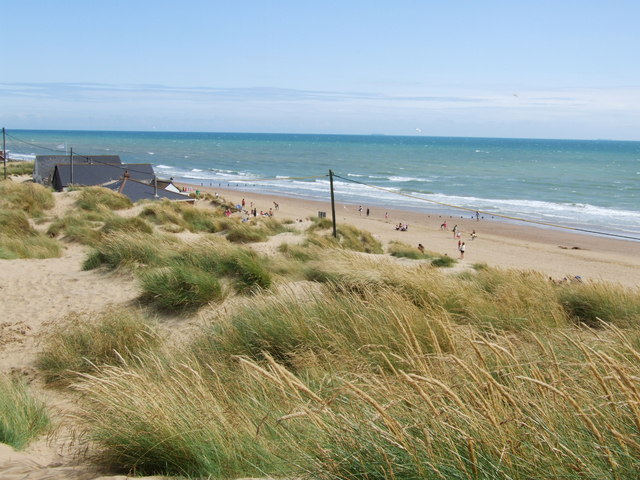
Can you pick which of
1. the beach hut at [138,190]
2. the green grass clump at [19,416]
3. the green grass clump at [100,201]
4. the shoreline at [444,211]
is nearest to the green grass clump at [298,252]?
the green grass clump at [19,416]

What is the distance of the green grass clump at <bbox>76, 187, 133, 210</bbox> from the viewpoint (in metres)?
22.3

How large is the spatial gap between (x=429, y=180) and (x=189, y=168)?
108 ft

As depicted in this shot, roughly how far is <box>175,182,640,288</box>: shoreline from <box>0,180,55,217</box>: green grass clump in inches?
584

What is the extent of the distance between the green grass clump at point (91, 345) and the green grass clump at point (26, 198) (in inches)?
624

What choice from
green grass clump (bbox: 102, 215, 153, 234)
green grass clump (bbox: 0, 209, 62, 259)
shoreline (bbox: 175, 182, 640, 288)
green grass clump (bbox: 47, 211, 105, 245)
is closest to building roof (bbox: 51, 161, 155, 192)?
shoreline (bbox: 175, 182, 640, 288)

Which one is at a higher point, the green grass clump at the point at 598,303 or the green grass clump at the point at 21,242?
the green grass clump at the point at 598,303

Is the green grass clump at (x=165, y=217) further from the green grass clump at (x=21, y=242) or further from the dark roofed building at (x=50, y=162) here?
the dark roofed building at (x=50, y=162)

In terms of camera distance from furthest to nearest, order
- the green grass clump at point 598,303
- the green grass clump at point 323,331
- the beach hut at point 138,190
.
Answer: the beach hut at point 138,190 < the green grass clump at point 598,303 < the green grass clump at point 323,331

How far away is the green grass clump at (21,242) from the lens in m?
11.9

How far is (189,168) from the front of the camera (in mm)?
79500

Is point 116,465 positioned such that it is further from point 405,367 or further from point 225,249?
point 225,249

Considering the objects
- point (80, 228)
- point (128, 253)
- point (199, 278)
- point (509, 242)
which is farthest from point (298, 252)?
point (509, 242)

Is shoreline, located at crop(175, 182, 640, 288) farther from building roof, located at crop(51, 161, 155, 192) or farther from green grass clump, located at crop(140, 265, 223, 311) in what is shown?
green grass clump, located at crop(140, 265, 223, 311)

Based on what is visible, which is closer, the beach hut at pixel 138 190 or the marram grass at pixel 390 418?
the marram grass at pixel 390 418
